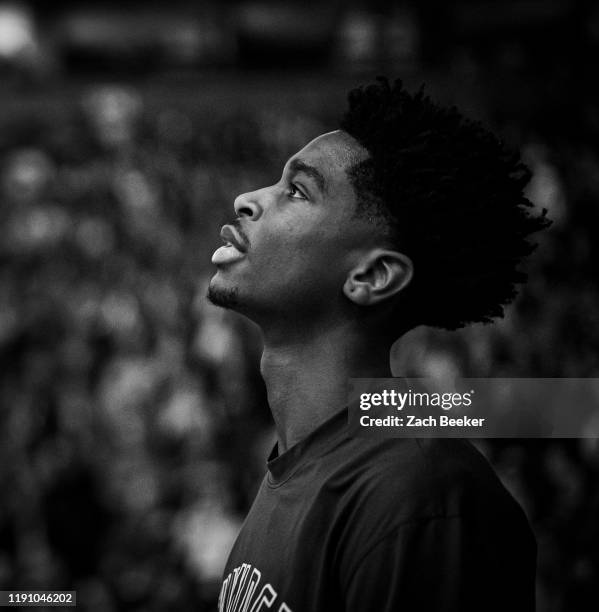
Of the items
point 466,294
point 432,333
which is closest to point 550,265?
point 432,333

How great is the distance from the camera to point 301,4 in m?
12.1

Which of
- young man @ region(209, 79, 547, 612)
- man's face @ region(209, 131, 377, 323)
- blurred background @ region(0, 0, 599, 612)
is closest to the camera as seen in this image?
young man @ region(209, 79, 547, 612)

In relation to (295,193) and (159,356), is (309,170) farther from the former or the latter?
(159,356)

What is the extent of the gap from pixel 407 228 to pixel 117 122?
882cm

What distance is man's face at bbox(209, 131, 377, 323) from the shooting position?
1.63 m

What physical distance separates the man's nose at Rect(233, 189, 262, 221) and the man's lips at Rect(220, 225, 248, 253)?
40mm

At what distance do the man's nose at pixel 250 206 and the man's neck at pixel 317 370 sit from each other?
0.24m

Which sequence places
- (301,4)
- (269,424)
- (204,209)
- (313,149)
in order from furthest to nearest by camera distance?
(301,4) → (204,209) → (269,424) → (313,149)

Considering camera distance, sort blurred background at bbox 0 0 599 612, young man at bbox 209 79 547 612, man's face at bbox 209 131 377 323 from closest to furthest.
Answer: young man at bbox 209 79 547 612, man's face at bbox 209 131 377 323, blurred background at bbox 0 0 599 612

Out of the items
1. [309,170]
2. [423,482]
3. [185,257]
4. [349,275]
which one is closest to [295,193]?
[309,170]

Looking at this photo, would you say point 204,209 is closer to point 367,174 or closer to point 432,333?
point 432,333

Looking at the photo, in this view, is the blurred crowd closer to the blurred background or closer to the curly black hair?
the blurred background
